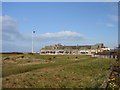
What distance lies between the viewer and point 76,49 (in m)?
112

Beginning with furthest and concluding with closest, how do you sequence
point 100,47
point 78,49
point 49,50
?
point 49,50, point 78,49, point 100,47

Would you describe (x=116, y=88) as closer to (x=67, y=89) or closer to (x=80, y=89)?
(x=80, y=89)

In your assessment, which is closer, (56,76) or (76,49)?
(56,76)

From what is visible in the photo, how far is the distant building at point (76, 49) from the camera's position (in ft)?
345

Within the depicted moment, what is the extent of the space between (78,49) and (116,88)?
10356 cm

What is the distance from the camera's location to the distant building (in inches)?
4139

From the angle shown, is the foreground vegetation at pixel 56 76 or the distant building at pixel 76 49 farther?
the distant building at pixel 76 49

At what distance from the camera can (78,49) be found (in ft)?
367

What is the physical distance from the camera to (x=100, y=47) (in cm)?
10481

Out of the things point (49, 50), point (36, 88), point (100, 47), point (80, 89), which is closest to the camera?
point (80, 89)

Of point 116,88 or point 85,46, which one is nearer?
point 116,88

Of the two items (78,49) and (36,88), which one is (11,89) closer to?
(36,88)

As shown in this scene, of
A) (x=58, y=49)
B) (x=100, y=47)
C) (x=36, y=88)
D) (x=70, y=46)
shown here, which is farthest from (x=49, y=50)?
(x=36, y=88)

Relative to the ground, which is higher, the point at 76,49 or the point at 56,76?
the point at 76,49
